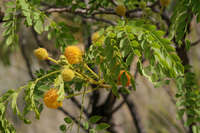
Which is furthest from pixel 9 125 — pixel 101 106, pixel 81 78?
pixel 101 106

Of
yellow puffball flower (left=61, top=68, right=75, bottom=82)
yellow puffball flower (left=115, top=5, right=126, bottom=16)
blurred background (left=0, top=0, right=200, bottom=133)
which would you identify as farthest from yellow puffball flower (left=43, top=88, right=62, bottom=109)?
blurred background (left=0, top=0, right=200, bottom=133)

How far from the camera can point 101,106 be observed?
1.87 m

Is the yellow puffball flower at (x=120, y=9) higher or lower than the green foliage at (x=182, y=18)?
higher

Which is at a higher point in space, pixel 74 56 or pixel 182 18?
pixel 182 18

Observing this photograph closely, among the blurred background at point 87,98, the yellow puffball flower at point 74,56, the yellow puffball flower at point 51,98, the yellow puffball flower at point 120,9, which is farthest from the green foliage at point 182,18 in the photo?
the blurred background at point 87,98

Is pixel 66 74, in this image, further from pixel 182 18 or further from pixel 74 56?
pixel 182 18

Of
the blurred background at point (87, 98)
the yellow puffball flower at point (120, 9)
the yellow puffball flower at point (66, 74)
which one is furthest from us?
the blurred background at point (87, 98)

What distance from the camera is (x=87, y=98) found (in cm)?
248

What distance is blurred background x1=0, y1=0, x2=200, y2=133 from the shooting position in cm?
204

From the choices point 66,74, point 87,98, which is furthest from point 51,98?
point 87,98

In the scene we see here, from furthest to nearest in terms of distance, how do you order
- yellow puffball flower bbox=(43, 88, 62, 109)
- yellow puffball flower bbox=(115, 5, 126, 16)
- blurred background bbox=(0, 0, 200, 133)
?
blurred background bbox=(0, 0, 200, 133) < yellow puffball flower bbox=(115, 5, 126, 16) < yellow puffball flower bbox=(43, 88, 62, 109)

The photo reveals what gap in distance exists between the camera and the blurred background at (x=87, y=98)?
204 centimetres

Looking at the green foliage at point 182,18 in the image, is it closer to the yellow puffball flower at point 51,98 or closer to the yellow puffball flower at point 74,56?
the yellow puffball flower at point 74,56

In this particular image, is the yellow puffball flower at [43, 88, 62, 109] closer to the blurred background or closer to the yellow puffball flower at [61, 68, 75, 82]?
the yellow puffball flower at [61, 68, 75, 82]
